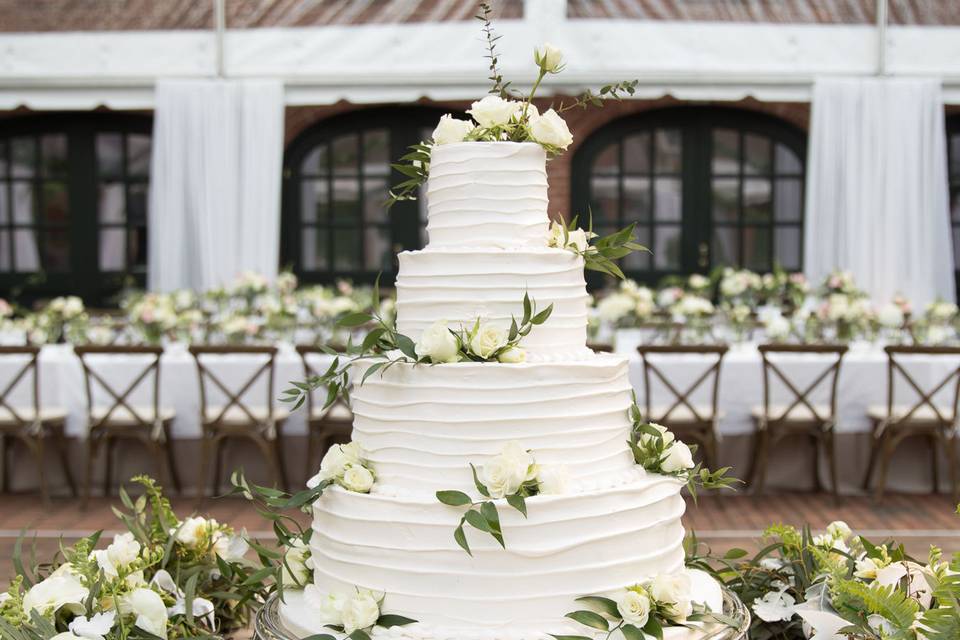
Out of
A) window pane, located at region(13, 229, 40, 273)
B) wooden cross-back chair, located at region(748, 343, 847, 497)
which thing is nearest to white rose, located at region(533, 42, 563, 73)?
wooden cross-back chair, located at region(748, 343, 847, 497)

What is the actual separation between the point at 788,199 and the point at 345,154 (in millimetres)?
4441

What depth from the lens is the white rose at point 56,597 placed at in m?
Answer: 2.03

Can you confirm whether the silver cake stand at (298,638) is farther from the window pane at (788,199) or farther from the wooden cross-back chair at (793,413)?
the window pane at (788,199)

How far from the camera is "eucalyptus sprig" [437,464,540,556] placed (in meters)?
1.78

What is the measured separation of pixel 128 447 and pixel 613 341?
2.88m

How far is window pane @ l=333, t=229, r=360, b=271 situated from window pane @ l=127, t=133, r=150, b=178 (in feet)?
6.82

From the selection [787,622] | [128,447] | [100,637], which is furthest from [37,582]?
[128,447]

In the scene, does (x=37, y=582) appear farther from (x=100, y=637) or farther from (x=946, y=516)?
(x=946, y=516)

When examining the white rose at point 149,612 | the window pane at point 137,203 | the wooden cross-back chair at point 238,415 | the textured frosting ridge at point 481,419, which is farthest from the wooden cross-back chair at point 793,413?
the window pane at point 137,203

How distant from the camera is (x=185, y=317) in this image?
6379 millimetres

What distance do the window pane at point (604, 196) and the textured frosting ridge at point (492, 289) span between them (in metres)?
8.17

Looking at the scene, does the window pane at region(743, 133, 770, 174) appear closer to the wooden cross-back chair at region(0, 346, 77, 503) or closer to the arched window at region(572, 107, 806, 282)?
the arched window at region(572, 107, 806, 282)

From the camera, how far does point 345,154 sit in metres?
10.4

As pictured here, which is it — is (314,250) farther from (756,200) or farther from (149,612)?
(149,612)
